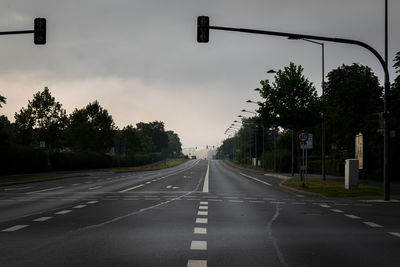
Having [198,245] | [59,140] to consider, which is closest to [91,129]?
[59,140]

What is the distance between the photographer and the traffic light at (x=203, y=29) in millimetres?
17156

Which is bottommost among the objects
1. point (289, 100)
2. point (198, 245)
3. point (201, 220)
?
point (201, 220)

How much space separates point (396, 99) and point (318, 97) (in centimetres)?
629

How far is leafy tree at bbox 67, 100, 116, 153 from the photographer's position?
10412 cm

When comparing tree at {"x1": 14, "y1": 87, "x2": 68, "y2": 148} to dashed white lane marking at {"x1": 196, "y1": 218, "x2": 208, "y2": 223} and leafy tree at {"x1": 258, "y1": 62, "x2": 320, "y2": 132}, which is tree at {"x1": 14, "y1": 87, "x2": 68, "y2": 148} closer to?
leafy tree at {"x1": 258, "y1": 62, "x2": 320, "y2": 132}

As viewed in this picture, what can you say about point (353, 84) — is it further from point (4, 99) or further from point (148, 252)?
point (148, 252)

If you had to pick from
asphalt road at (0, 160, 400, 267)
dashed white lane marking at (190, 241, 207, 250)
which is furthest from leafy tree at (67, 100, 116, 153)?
dashed white lane marking at (190, 241, 207, 250)

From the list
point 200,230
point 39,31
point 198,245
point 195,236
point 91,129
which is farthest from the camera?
point 91,129

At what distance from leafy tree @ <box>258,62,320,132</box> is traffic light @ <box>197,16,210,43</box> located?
1624cm

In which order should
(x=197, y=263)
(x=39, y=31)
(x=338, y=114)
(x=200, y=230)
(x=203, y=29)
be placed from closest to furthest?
1. (x=197, y=263)
2. (x=200, y=230)
3. (x=203, y=29)
4. (x=39, y=31)
5. (x=338, y=114)

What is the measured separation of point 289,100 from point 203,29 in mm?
16749

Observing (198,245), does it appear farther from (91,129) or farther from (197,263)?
(91,129)

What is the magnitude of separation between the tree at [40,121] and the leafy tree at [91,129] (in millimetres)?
17466

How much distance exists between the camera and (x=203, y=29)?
17172 millimetres
